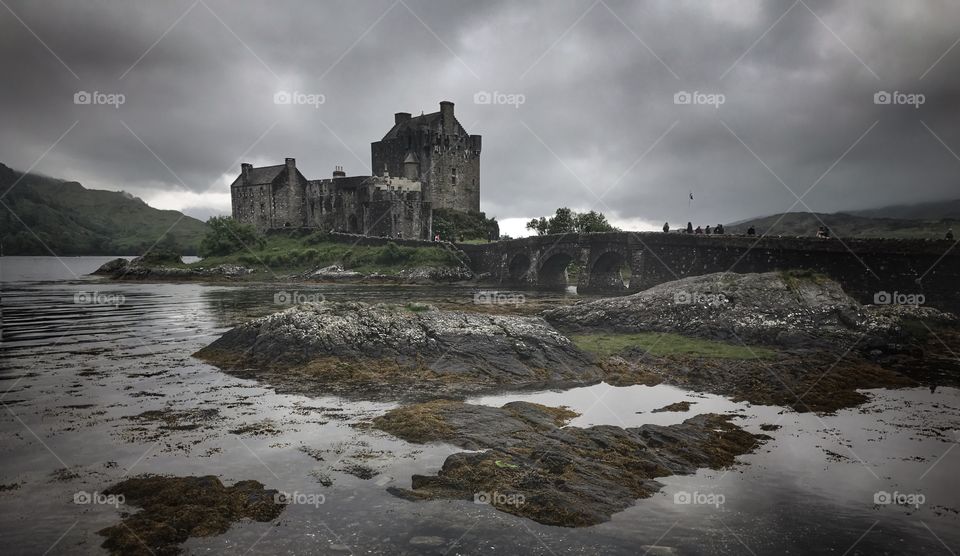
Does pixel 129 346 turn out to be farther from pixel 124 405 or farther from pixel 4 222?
pixel 4 222

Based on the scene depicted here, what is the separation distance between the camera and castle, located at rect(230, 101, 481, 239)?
8888 centimetres

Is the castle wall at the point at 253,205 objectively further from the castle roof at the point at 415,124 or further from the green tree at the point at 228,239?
the castle roof at the point at 415,124

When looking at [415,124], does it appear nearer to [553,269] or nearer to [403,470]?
[553,269]

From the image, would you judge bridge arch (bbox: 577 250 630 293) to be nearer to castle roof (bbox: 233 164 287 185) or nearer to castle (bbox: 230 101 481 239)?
castle (bbox: 230 101 481 239)

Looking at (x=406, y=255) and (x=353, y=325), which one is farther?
(x=406, y=255)

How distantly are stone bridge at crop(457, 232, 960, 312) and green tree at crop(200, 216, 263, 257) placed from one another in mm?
37789

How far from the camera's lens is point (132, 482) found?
9500mm

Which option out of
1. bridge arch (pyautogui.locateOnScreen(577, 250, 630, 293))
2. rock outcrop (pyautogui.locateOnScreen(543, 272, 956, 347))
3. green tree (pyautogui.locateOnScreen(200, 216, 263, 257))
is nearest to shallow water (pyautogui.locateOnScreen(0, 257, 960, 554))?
rock outcrop (pyautogui.locateOnScreen(543, 272, 956, 347))

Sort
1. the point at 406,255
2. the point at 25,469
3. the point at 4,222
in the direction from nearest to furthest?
1. the point at 25,469
2. the point at 406,255
3. the point at 4,222

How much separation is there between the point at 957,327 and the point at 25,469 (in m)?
35.7

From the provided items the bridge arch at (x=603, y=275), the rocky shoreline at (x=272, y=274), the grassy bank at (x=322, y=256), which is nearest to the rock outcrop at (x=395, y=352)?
the bridge arch at (x=603, y=275)

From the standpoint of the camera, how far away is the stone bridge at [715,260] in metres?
30.6

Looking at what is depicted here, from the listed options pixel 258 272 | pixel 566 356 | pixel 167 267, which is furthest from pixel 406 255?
pixel 566 356

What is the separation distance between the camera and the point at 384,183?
8288cm
